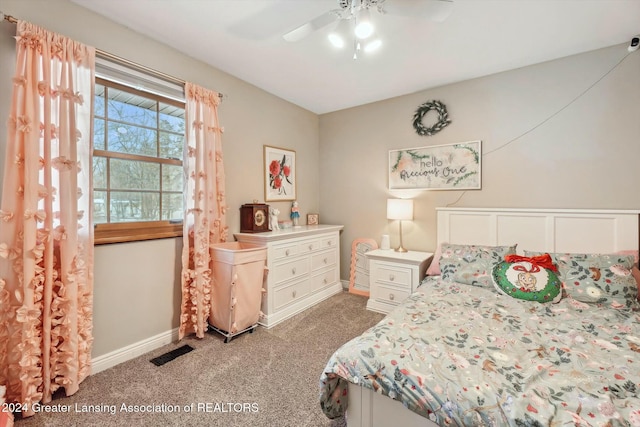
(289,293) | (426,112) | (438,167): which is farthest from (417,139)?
(289,293)

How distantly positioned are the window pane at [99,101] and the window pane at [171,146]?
1.41ft

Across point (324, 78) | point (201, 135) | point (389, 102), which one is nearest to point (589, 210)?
point (389, 102)

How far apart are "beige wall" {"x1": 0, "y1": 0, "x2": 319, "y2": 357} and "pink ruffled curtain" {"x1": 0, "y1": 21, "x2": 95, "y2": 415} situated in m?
0.16

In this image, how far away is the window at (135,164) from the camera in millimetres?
2031

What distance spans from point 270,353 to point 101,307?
129 centimetres

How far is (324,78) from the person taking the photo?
287cm

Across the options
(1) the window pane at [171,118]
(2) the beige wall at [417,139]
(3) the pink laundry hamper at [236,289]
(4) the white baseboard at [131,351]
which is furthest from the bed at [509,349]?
(1) the window pane at [171,118]

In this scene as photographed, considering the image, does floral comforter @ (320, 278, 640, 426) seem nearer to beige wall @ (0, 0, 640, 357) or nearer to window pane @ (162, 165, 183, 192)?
beige wall @ (0, 0, 640, 357)

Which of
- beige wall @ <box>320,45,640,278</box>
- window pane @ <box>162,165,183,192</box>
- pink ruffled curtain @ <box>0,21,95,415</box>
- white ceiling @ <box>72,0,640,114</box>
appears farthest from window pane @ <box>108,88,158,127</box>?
beige wall @ <box>320,45,640,278</box>

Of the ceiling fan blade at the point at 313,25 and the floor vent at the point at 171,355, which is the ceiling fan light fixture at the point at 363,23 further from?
the floor vent at the point at 171,355

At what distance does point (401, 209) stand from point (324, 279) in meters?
1.30

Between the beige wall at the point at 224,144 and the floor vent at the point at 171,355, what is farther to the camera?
the floor vent at the point at 171,355

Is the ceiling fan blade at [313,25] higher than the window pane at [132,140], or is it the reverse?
the ceiling fan blade at [313,25]

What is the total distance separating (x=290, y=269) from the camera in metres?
2.93
